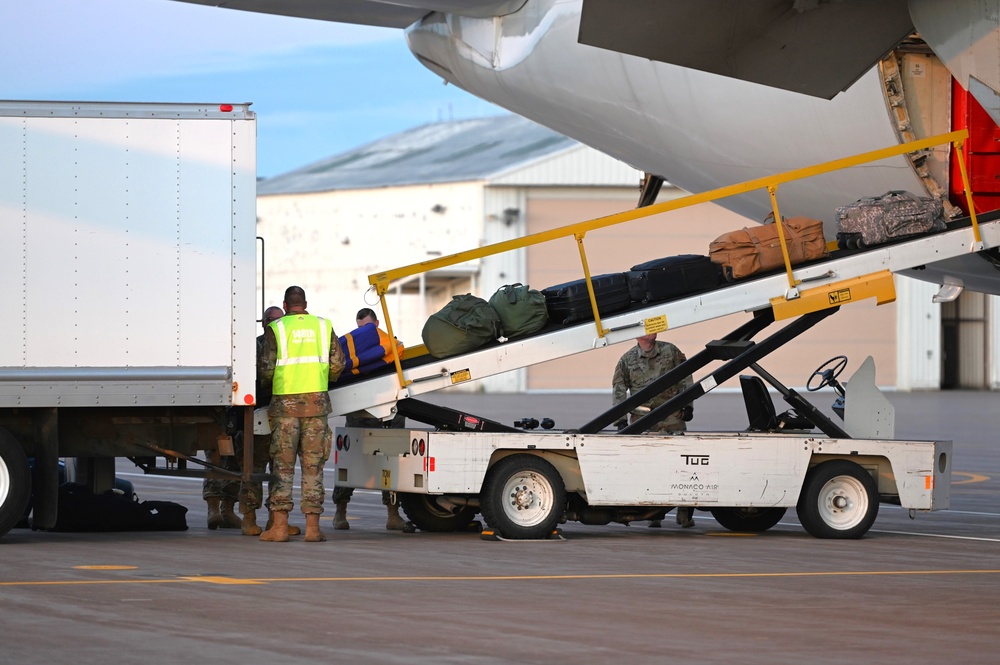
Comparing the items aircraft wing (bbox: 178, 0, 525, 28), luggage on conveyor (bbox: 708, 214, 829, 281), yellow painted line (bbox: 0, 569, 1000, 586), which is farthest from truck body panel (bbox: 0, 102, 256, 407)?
luggage on conveyor (bbox: 708, 214, 829, 281)

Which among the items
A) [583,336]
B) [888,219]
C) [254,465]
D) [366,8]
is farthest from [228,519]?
[888,219]

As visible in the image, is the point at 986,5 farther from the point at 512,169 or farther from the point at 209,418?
the point at 512,169

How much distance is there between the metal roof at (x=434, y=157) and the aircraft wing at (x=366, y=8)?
31.5 m

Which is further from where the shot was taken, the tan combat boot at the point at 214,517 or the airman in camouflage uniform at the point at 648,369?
the airman in camouflage uniform at the point at 648,369

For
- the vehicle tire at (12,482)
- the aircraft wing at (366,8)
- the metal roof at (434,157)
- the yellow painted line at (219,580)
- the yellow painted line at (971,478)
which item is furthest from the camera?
the metal roof at (434,157)

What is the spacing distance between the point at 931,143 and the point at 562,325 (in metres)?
3.59

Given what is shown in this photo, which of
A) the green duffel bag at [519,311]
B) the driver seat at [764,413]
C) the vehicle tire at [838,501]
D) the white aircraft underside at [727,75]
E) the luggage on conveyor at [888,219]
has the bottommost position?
the vehicle tire at [838,501]

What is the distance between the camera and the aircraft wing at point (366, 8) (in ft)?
46.2

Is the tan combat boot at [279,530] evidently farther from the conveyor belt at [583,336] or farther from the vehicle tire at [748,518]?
the vehicle tire at [748,518]

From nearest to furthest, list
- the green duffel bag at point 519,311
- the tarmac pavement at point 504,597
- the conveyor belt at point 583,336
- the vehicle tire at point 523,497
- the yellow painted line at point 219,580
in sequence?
the tarmac pavement at point 504,597, the yellow painted line at point 219,580, the vehicle tire at point 523,497, the conveyor belt at point 583,336, the green duffel bag at point 519,311

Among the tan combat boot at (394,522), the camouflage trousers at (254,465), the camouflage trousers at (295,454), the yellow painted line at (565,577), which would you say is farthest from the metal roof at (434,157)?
the yellow painted line at (565,577)

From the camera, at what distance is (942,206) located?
12.7 metres

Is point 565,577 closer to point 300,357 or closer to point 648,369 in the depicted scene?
point 300,357

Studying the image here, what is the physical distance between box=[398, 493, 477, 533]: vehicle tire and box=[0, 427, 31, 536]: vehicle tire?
3269 millimetres
